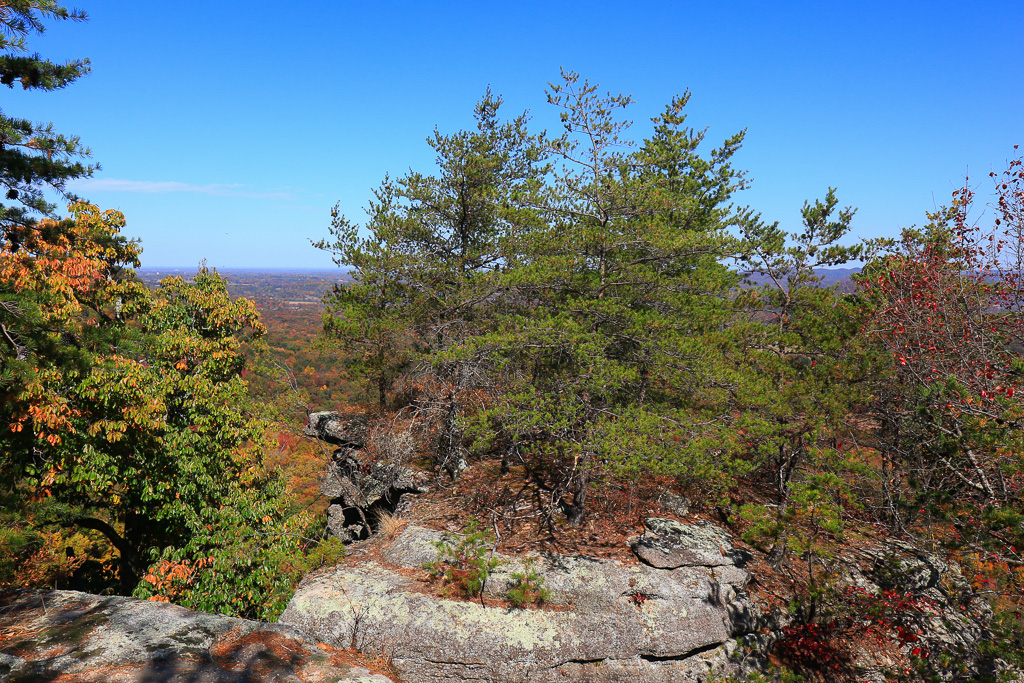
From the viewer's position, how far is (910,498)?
7.47m

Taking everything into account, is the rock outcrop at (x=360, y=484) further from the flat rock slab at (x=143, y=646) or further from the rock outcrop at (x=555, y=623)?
the flat rock slab at (x=143, y=646)

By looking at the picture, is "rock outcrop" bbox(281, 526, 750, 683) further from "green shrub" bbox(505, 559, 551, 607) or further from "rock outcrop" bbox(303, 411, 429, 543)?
"rock outcrop" bbox(303, 411, 429, 543)

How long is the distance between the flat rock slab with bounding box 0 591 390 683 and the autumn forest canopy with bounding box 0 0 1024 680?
8.72 feet

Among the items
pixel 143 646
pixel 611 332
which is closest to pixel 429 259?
pixel 611 332

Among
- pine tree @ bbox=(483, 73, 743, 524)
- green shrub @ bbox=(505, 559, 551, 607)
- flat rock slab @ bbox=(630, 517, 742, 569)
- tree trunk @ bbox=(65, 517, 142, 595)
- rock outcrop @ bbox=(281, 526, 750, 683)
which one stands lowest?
tree trunk @ bbox=(65, 517, 142, 595)

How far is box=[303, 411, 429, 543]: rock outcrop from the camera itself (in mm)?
12227

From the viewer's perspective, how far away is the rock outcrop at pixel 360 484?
481 inches

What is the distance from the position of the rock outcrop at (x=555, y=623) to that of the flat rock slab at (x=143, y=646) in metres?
1.34

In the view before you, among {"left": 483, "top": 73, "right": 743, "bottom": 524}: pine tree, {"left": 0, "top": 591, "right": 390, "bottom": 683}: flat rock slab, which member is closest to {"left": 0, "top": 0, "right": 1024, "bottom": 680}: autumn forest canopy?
{"left": 483, "top": 73, "right": 743, "bottom": 524}: pine tree

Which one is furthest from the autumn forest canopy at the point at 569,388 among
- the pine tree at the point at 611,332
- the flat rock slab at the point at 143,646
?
the flat rock slab at the point at 143,646

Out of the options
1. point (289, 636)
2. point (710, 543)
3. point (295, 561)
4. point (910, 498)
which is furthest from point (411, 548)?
point (910, 498)

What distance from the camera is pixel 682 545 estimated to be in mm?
8438

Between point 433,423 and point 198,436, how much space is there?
17.1 ft

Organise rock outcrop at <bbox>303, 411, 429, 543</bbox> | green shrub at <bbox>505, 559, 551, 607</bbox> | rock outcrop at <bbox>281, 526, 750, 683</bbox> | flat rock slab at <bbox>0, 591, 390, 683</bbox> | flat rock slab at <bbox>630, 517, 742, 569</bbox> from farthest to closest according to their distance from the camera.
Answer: rock outcrop at <bbox>303, 411, 429, 543</bbox>
flat rock slab at <bbox>630, 517, 742, 569</bbox>
green shrub at <bbox>505, 559, 551, 607</bbox>
rock outcrop at <bbox>281, 526, 750, 683</bbox>
flat rock slab at <bbox>0, 591, 390, 683</bbox>
